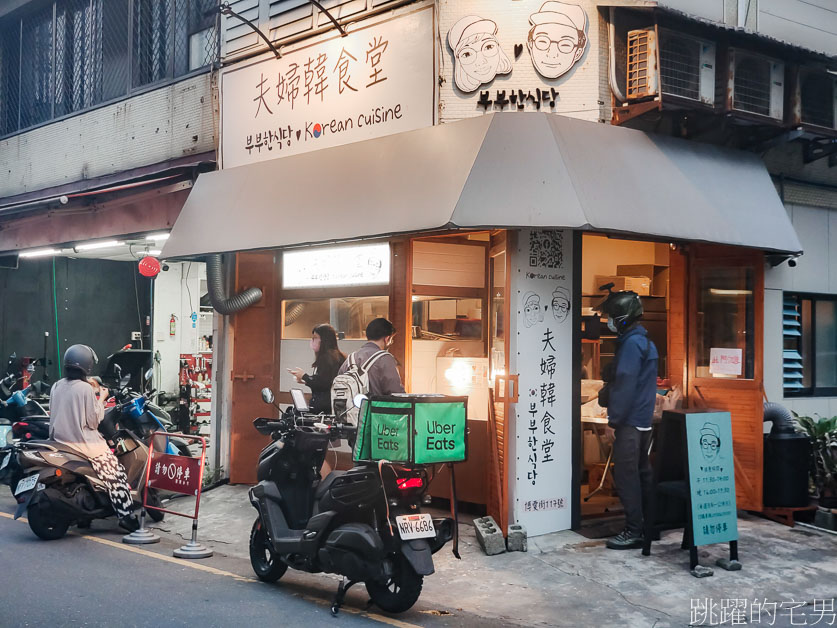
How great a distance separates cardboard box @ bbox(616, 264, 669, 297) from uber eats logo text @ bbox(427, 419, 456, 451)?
19.5 feet

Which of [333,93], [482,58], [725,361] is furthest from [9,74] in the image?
[725,361]

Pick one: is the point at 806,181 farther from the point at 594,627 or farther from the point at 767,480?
the point at 594,627

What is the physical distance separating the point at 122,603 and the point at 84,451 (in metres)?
2.90

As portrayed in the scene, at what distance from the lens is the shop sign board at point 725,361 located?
9.19 meters

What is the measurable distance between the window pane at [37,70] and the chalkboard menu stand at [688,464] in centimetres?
1373

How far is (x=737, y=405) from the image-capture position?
29.7 feet

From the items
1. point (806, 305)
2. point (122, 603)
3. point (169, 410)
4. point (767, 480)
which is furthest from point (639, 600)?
point (169, 410)

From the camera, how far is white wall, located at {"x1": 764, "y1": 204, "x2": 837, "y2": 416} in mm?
9898

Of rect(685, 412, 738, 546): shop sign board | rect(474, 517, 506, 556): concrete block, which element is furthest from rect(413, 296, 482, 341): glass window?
rect(685, 412, 738, 546): shop sign board

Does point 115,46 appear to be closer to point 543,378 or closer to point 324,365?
point 324,365

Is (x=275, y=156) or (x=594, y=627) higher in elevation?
(x=275, y=156)

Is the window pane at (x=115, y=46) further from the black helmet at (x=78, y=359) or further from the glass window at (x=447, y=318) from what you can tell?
the glass window at (x=447, y=318)

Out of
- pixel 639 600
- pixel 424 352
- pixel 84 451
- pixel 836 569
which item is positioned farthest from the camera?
pixel 424 352

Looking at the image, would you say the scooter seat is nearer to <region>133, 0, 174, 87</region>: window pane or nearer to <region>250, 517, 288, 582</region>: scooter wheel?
<region>250, 517, 288, 582</region>: scooter wheel
